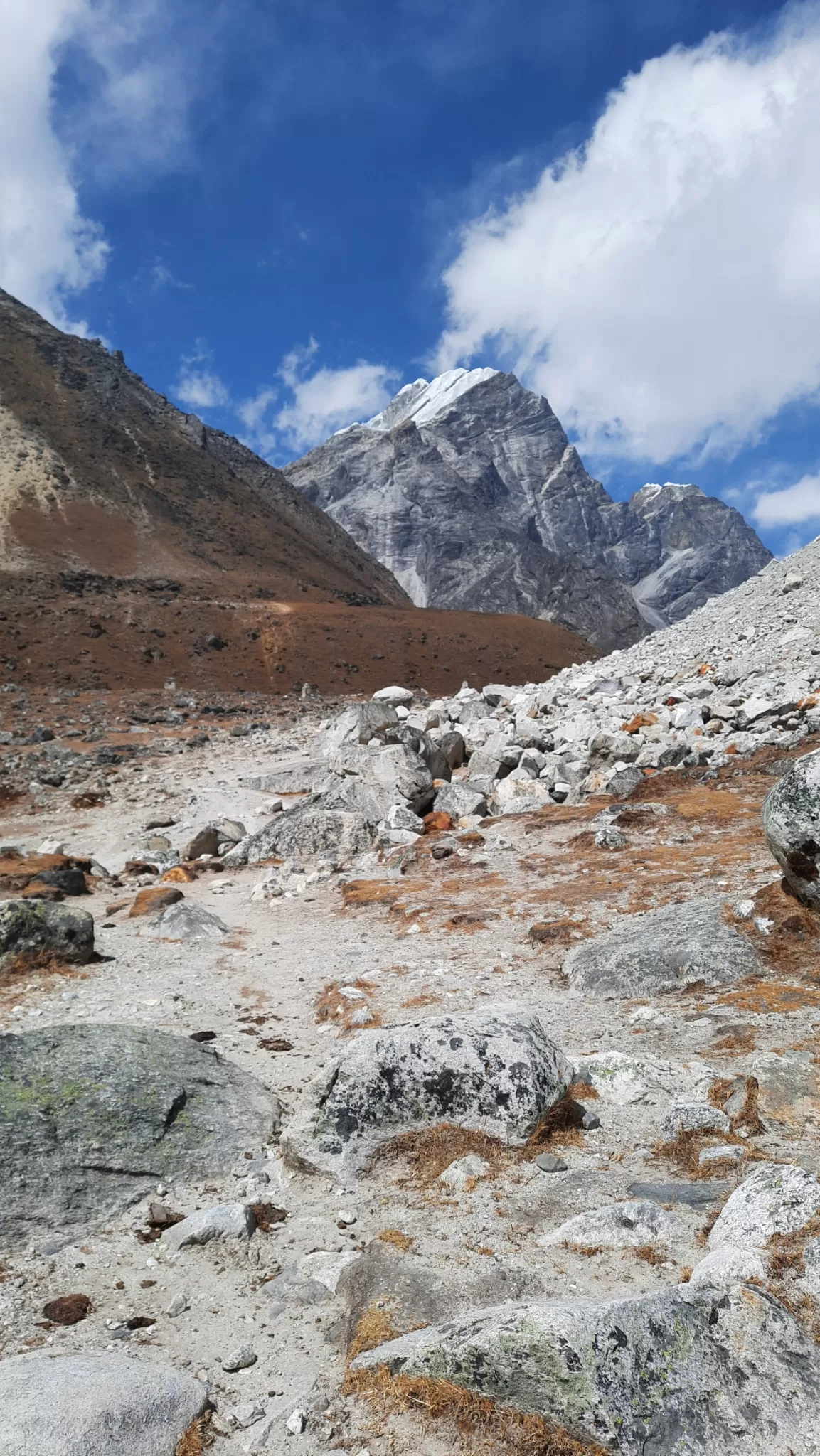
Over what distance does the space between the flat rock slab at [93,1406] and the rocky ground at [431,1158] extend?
1 cm

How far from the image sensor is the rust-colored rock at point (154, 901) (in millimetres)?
11922

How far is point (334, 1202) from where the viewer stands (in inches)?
186

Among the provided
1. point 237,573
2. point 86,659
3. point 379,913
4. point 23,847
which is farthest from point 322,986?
point 237,573

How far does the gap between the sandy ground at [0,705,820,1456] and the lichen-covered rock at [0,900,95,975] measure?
403mm

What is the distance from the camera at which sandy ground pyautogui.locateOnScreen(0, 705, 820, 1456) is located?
357 cm

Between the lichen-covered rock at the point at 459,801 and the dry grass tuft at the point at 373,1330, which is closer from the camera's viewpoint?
the dry grass tuft at the point at 373,1330

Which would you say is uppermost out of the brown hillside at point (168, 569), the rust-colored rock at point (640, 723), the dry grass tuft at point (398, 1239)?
the brown hillside at point (168, 569)

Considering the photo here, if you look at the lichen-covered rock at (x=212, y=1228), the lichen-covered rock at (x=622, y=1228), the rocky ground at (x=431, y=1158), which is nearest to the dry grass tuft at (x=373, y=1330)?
the rocky ground at (x=431, y=1158)

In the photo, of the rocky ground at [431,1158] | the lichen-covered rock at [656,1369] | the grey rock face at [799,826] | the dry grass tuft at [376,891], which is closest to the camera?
the lichen-covered rock at [656,1369]

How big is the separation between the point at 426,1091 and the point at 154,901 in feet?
26.2

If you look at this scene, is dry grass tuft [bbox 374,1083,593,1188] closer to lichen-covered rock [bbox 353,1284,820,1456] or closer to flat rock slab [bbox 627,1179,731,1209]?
flat rock slab [bbox 627,1179,731,1209]

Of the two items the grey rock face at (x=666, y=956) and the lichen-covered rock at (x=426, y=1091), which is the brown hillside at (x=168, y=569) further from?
the lichen-covered rock at (x=426, y=1091)

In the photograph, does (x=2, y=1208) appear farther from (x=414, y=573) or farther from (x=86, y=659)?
(x=414, y=573)

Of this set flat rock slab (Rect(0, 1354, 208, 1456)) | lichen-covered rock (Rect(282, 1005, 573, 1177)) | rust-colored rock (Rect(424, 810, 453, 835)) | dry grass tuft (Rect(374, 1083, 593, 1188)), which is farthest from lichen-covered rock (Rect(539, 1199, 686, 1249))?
rust-colored rock (Rect(424, 810, 453, 835))
